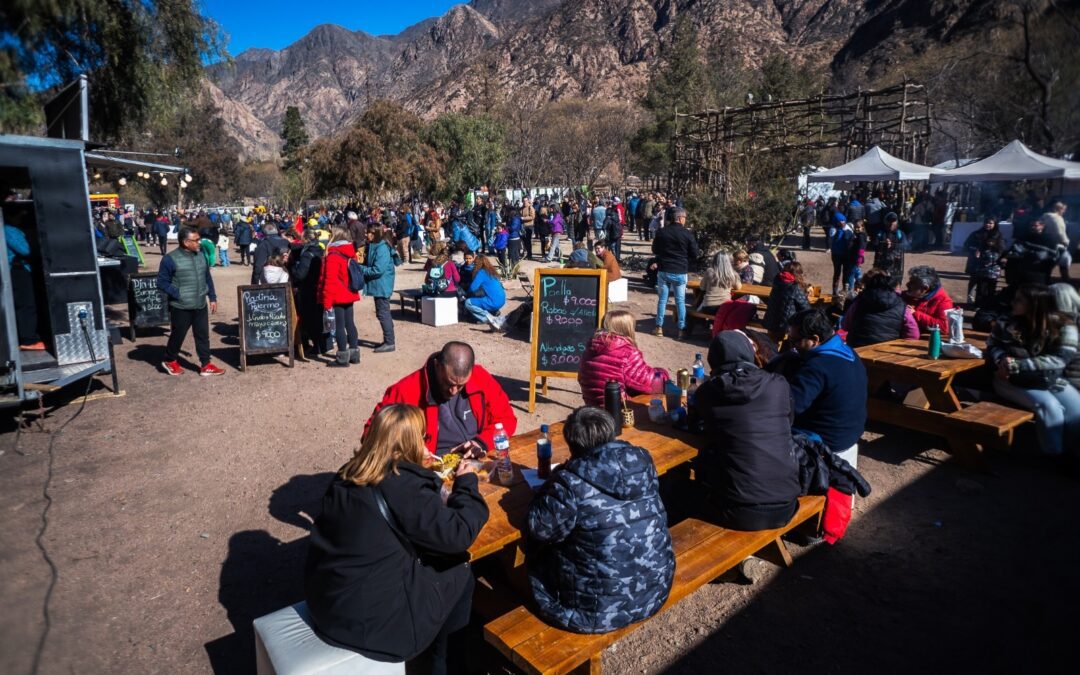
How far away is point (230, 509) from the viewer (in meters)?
4.96

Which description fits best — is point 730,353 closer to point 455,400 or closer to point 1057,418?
point 455,400

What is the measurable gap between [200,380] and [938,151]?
46.7 metres

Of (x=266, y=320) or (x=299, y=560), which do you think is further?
(x=266, y=320)

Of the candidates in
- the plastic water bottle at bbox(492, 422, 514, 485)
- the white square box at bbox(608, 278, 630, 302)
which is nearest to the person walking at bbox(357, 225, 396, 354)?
the white square box at bbox(608, 278, 630, 302)

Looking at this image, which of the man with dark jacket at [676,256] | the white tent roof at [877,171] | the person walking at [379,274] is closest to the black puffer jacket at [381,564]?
the person walking at [379,274]

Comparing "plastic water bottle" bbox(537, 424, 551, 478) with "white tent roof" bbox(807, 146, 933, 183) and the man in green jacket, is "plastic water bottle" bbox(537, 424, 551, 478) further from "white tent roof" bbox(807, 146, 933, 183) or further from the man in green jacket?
"white tent roof" bbox(807, 146, 933, 183)

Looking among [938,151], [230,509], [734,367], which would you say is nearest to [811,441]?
[734,367]

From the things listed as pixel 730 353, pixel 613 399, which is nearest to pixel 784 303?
pixel 613 399

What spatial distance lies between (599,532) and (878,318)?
502 centimetres

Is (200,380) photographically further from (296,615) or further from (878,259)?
(878,259)

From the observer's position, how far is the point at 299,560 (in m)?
4.27

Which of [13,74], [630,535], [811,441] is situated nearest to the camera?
[630,535]

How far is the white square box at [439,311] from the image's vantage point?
10680mm

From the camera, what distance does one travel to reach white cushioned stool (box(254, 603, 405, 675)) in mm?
2568
